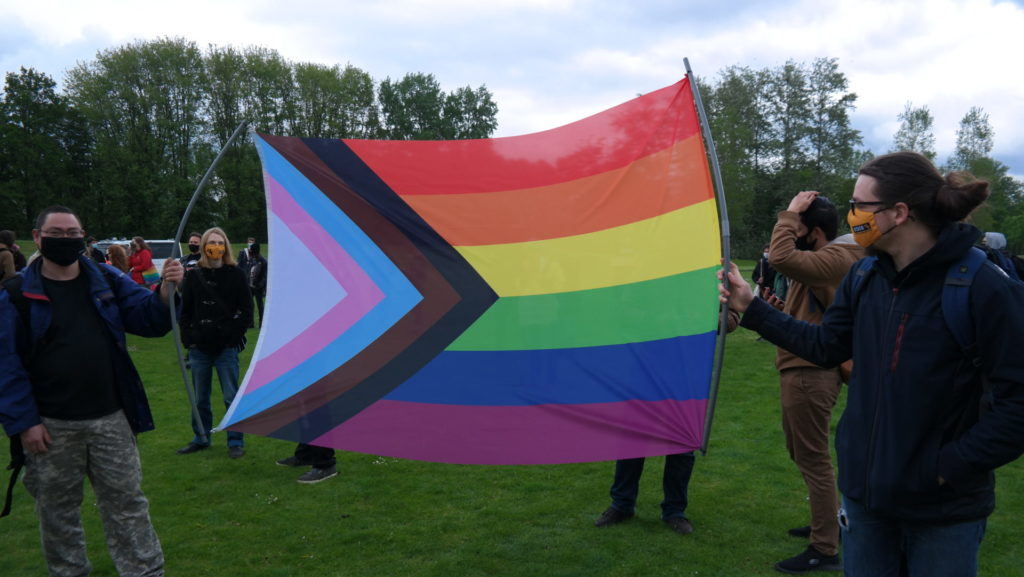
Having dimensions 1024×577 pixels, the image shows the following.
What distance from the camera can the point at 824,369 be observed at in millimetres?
3818

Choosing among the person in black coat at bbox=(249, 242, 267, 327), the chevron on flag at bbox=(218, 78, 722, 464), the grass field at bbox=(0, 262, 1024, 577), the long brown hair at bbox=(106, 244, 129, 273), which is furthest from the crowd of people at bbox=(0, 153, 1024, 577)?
the person in black coat at bbox=(249, 242, 267, 327)

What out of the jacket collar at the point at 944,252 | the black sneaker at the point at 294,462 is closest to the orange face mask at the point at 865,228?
the jacket collar at the point at 944,252

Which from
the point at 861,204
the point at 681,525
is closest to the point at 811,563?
the point at 681,525

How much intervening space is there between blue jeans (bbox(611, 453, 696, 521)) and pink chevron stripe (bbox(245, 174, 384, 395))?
2315 mm

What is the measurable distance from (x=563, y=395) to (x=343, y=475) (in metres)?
3.52

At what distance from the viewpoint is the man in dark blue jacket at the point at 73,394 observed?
11.6 ft

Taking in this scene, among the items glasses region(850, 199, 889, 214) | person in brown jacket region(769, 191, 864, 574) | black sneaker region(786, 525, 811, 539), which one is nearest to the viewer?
glasses region(850, 199, 889, 214)

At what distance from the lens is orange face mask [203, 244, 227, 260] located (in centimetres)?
634

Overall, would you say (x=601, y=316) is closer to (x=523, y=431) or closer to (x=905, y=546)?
(x=523, y=431)

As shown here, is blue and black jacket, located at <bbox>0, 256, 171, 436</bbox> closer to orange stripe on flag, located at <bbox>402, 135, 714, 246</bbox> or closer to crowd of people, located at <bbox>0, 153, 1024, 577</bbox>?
crowd of people, located at <bbox>0, 153, 1024, 577</bbox>

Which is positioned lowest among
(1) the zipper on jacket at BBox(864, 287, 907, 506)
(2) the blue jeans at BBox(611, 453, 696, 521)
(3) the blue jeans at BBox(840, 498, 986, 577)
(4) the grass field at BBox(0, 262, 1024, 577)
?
(4) the grass field at BBox(0, 262, 1024, 577)

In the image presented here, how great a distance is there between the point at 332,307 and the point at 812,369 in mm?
2869

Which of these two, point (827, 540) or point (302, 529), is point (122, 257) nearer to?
point (302, 529)

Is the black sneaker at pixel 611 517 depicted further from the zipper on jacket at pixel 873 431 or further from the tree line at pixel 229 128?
the tree line at pixel 229 128
